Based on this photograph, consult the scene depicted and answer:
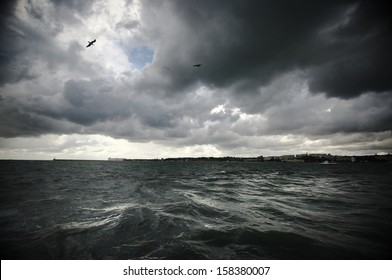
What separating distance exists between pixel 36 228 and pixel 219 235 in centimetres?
788

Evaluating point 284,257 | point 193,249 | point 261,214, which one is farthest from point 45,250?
point 261,214

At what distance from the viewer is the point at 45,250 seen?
19.8 ft

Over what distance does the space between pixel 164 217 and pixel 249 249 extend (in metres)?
4.88

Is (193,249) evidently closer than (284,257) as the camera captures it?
No

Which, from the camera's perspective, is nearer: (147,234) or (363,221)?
(147,234)

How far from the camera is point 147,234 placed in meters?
7.37

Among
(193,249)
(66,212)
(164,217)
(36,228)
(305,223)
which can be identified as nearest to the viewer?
(193,249)

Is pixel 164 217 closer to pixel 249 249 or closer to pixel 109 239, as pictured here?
pixel 109 239

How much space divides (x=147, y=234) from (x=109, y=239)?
1388 millimetres
